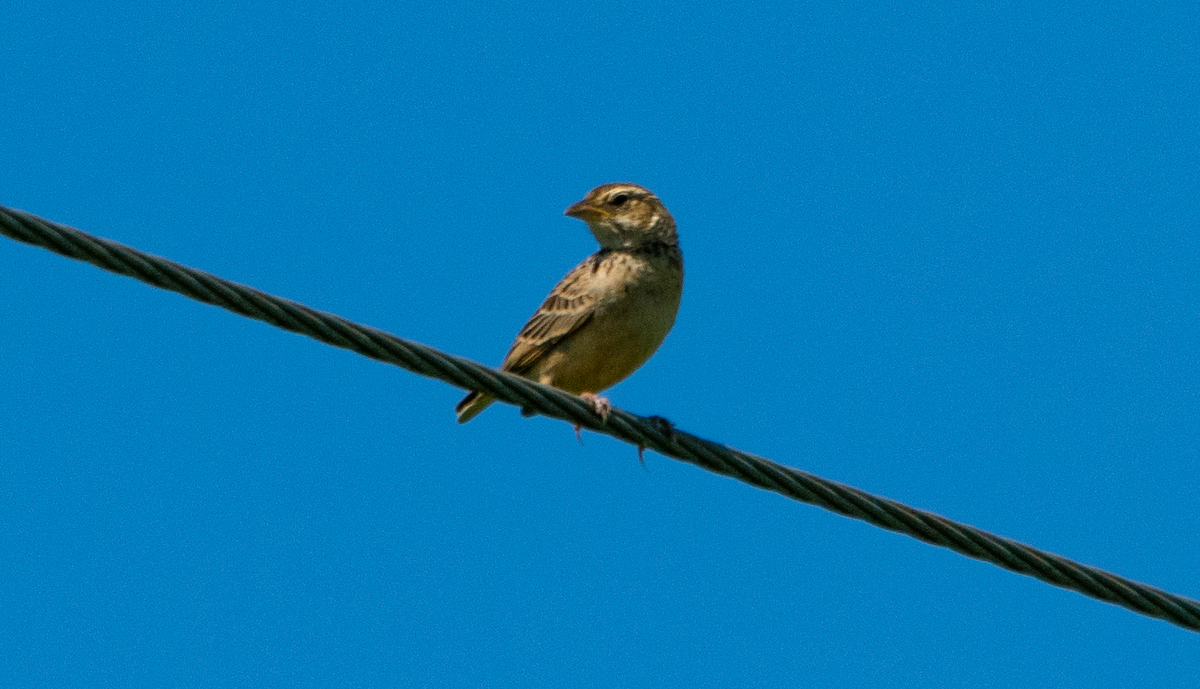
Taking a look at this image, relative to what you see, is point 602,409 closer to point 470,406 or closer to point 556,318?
point 556,318

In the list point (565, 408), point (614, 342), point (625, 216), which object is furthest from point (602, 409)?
point (625, 216)

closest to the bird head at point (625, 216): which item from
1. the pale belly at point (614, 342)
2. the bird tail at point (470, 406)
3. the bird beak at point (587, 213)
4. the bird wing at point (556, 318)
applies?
the bird beak at point (587, 213)

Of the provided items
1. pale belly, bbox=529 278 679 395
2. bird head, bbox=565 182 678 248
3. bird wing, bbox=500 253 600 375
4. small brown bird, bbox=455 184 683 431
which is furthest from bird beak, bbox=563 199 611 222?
pale belly, bbox=529 278 679 395

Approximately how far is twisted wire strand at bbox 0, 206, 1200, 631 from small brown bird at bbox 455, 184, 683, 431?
3037mm

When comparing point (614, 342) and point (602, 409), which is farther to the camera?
point (614, 342)

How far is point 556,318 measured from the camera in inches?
406

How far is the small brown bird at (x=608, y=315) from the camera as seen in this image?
10.1 metres

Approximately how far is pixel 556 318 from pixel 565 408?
138 inches

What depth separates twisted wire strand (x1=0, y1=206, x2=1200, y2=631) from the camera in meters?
5.66

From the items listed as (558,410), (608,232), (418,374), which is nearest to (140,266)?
(418,374)

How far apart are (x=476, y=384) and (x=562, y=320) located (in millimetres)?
3804

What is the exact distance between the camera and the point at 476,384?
21.2 ft

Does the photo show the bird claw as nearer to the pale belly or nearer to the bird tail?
the pale belly

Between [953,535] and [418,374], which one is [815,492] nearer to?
[953,535]
